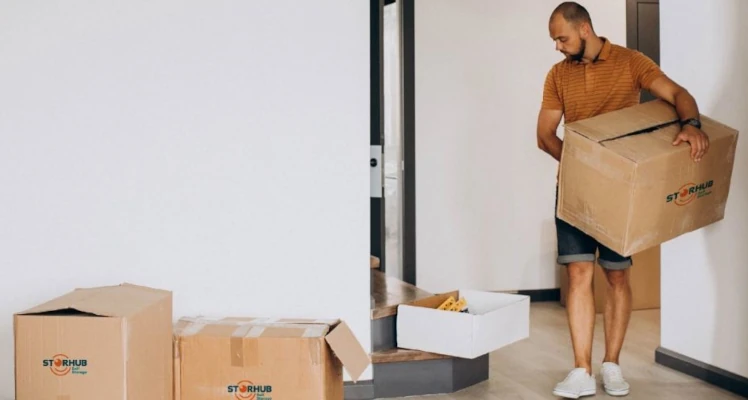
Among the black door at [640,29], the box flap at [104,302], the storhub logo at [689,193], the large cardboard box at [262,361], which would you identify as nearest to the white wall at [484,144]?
the black door at [640,29]

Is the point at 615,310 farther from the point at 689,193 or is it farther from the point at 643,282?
the point at 643,282

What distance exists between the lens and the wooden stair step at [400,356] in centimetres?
288

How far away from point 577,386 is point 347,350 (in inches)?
38.7

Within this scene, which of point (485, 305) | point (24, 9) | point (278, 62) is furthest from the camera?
point (485, 305)

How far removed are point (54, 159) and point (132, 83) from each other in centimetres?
32

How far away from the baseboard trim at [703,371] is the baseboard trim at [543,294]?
158 cm

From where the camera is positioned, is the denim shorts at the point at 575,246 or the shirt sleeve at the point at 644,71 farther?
the denim shorts at the point at 575,246

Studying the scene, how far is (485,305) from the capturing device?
129 inches

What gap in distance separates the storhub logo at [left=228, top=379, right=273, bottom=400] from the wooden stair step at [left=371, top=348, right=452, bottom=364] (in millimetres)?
695

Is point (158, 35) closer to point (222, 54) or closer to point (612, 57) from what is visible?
point (222, 54)

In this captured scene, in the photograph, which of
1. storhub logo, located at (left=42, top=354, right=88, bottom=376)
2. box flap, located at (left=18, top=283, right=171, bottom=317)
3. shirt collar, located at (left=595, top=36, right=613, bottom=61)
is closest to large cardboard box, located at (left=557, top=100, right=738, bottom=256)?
shirt collar, located at (left=595, top=36, right=613, bottom=61)

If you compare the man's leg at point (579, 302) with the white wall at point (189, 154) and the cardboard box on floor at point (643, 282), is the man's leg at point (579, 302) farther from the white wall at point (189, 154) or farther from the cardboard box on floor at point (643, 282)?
the cardboard box on floor at point (643, 282)

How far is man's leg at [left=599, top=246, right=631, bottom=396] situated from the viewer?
2.92 meters

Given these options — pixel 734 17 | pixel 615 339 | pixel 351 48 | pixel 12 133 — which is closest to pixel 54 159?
pixel 12 133
